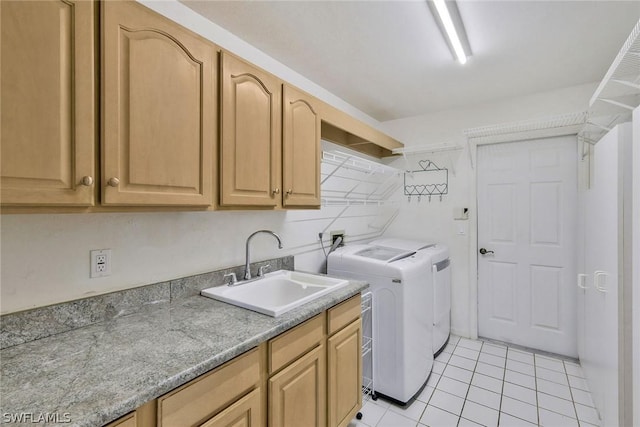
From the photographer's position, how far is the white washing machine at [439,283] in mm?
2490

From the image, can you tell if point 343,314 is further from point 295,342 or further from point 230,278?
point 230,278

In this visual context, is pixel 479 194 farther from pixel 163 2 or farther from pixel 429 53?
pixel 163 2

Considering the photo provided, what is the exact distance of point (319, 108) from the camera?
193cm

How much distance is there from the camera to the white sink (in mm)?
1591

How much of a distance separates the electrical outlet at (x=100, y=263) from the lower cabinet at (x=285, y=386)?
2.20ft

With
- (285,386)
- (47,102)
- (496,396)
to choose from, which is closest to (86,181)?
(47,102)

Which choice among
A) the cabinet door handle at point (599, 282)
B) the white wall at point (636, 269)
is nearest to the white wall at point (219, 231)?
the cabinet door handle at point (599, 282)

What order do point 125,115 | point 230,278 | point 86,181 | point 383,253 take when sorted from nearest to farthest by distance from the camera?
point 86,181 < point 125,115 < point 230,278 < point 383,253

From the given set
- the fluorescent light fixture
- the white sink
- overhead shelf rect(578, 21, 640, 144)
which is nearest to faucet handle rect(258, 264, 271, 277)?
the white sink

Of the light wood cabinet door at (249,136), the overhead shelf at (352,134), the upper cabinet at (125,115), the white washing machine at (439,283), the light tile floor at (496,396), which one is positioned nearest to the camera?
the upper cabinet at (125,115)

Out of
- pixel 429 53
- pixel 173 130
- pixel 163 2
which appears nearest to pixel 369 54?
pixel 429 53

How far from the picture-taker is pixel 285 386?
1.24 meters

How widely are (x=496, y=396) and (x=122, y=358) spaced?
7.81 ft

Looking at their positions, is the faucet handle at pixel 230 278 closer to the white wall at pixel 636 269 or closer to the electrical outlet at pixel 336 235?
the electrical outlet at pixel 336 235
